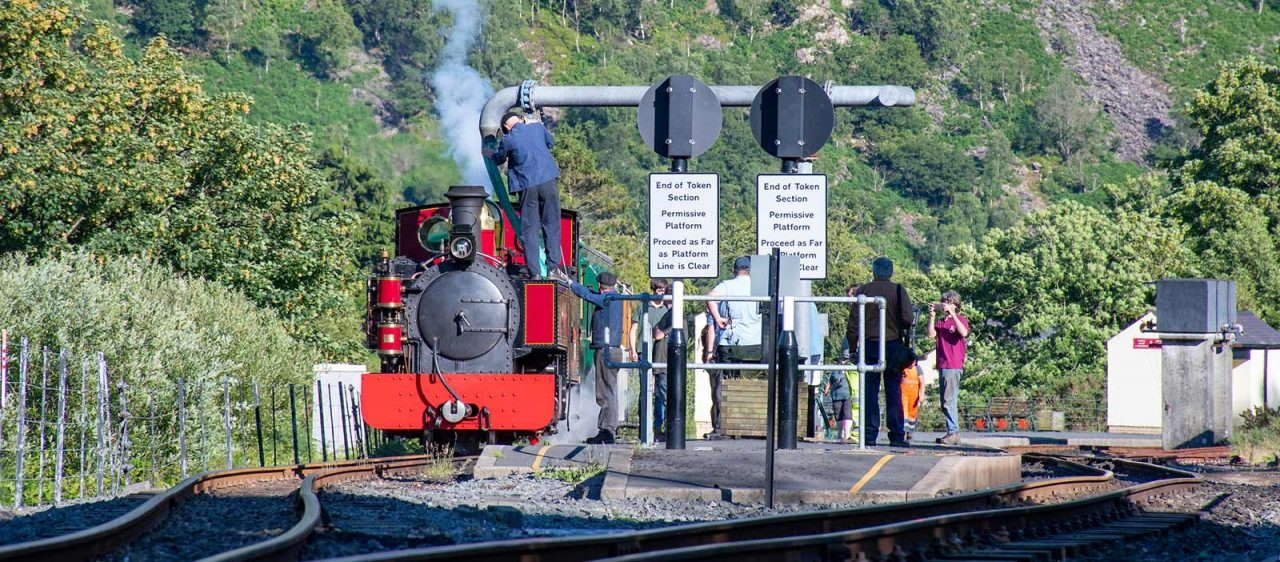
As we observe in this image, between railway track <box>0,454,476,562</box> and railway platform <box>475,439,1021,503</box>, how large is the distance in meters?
1.20

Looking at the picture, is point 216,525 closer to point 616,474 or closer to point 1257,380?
point 616,474

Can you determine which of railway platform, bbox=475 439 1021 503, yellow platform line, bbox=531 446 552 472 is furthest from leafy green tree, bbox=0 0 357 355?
railway platform, bbox=475 439 1021 503

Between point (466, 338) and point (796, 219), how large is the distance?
16.3 ft

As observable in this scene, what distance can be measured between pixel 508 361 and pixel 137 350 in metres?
9.09

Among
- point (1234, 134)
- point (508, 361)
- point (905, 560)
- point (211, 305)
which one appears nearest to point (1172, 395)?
point (508, 361)

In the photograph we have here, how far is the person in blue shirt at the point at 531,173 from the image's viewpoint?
1698 cm

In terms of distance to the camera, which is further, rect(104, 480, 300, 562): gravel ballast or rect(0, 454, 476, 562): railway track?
rect(104, 480, 300, 562): gravel ballast

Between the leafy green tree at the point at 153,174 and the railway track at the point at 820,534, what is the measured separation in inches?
788

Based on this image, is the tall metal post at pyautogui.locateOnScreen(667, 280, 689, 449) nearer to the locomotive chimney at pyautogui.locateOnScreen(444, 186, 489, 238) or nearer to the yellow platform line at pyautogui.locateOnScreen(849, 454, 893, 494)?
the yellow platform line at pyautogui.locateOnScreen(849, 454, 893, 494)

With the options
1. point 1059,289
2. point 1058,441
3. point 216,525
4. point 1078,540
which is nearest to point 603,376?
point 1058,441

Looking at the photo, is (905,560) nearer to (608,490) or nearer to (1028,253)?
(608,490)

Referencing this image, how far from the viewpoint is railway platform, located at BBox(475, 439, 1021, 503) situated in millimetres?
12180

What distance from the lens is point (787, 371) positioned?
538 inches

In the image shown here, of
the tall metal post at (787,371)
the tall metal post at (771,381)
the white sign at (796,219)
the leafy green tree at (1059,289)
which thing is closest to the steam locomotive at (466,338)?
the white sign at (796,219)
